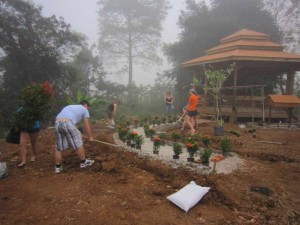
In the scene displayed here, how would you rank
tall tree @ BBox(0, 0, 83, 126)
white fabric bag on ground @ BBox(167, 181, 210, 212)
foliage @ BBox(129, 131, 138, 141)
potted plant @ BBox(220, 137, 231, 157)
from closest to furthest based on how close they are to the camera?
white fabric bag on ground @ BBox(167, 181, 210, 212) → potted plant @ BBox(220, 137, 231, 157) → foliage @ BBox(129, 131, 138, 141) → tall tree @ BBox(0, 0, 83, 126)

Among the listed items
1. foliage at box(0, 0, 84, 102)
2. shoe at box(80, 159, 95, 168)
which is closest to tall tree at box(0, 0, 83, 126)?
foliage at box(0, 0, 84, 102)

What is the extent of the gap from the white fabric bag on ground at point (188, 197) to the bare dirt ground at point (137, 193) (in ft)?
0.31

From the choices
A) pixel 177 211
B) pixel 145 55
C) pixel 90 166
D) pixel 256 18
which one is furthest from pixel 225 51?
pixel 145 55

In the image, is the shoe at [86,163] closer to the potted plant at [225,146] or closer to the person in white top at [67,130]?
the person in white top at [67,130]

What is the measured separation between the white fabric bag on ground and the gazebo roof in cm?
1097

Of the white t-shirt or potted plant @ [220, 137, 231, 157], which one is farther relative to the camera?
potted plant @ [220, 137, 231, 157]

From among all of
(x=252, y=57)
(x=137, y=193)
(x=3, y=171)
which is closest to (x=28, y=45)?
(x=252, y=57)

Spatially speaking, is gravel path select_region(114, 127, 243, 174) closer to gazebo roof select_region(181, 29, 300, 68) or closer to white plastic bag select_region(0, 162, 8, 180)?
white plastic bag select_region(0, 162, 8, 180)

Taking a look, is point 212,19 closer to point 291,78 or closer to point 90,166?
point 291,78

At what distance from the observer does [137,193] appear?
4.75 m

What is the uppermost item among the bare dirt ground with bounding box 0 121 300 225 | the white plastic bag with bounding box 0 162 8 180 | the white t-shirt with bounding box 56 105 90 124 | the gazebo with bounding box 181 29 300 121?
the gazebo with bounding box 181 29 300 121

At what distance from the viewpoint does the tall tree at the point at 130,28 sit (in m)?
30.7

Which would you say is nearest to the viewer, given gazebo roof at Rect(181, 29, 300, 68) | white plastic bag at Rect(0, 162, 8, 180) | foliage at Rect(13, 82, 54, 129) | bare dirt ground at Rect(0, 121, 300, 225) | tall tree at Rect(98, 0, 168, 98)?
bare dirt ground at Rect(0, 121, 300, 225)

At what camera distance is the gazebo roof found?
14.3 metres
